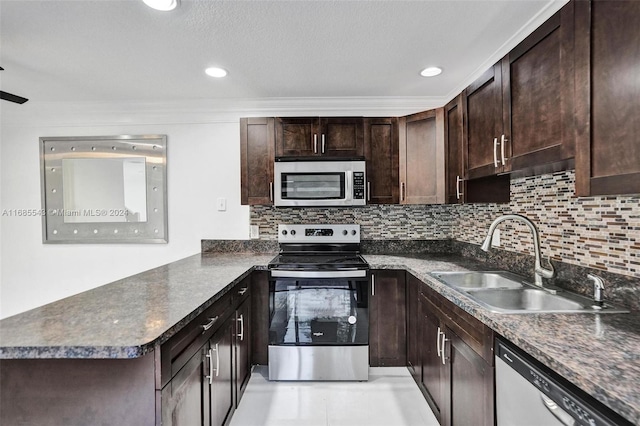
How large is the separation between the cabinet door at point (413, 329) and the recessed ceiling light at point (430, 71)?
4.68ft

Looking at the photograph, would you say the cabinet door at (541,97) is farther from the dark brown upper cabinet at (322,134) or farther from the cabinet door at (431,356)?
the dark brown upper cabinet at (322,134)

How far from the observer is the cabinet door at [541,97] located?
110cm

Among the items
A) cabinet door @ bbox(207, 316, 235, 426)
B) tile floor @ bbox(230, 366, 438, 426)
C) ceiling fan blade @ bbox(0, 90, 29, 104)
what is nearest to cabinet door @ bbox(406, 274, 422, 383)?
tile floor @ bbox(230, 366, 438, 426)

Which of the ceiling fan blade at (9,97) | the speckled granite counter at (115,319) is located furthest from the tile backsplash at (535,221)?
the ceiling fan blade at (9,97)

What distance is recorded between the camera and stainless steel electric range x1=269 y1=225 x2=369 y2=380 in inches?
85.3

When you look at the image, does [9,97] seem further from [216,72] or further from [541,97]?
[541,97]

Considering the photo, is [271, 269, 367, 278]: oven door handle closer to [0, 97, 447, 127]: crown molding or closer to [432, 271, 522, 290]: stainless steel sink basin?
[432, 271, 522, 290]: stainless steel sink basin

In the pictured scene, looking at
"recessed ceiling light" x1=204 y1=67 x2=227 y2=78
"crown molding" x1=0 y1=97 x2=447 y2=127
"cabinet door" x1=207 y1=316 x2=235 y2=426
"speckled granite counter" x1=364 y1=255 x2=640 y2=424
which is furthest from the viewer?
"crown molding" x1=0 y1=97 x2=447 y2=127

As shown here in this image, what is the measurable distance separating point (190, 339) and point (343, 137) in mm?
1807

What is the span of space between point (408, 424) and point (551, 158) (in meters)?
1.61

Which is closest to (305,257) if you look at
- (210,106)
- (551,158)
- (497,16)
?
(210,106)

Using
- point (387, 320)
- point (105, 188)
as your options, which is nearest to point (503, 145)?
point (387, 320)

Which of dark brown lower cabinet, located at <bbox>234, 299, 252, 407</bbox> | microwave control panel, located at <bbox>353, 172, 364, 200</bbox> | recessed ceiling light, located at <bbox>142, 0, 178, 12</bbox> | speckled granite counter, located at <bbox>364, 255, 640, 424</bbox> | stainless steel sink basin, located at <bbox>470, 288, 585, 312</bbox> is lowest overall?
dark brown lower cabinet, located at <bbox>234, 299, 252, 407</bbox>

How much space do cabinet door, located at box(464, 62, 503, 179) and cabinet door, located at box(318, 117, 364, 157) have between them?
808 mm
